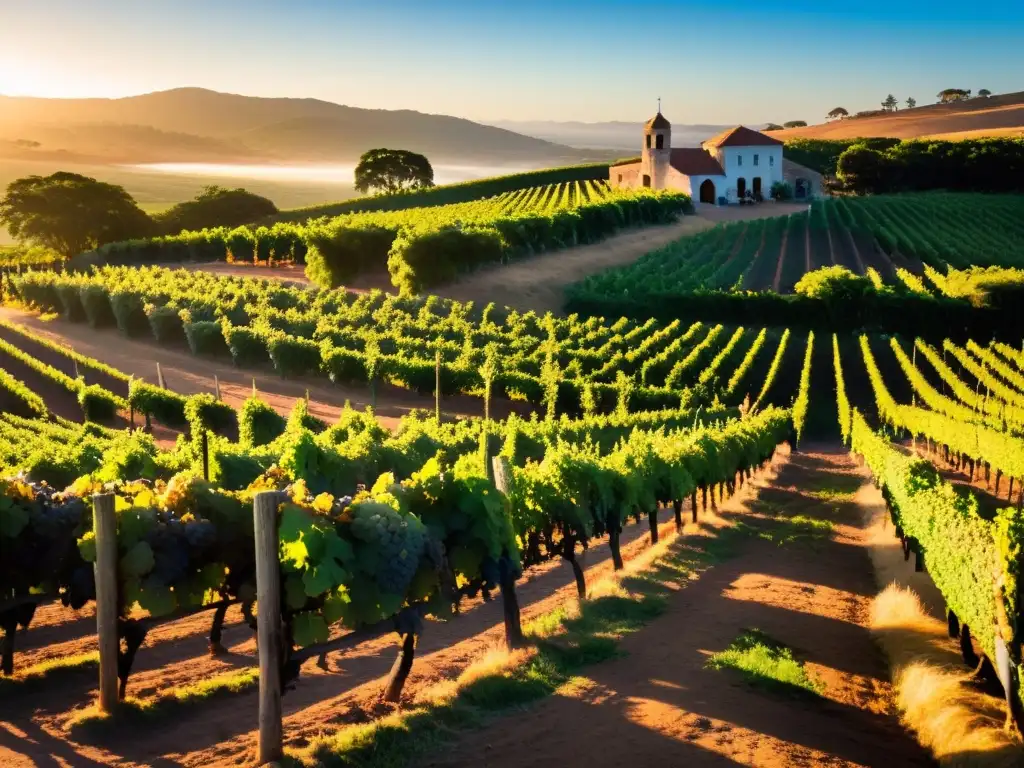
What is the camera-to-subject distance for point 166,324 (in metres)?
43.8

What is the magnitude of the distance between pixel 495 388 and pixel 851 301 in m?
21.1

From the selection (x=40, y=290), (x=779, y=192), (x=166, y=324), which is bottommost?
(x=166, y=324)

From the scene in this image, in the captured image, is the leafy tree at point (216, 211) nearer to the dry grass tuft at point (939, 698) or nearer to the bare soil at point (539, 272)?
the bare soil at point (539, 272)

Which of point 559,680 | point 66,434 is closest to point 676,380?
point 66,434

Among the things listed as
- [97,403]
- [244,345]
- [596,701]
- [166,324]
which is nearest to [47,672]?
[596,701]

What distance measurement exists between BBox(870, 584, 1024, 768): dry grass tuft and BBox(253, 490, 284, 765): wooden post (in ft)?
18.7

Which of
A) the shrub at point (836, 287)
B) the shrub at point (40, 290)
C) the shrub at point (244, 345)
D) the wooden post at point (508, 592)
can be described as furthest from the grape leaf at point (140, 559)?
the shrub at point (40, 290)

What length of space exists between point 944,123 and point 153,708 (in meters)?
145

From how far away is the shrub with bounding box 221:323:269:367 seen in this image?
3941 centimetres

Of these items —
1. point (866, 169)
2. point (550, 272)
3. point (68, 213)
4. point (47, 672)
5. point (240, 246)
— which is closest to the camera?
point (47, 672)

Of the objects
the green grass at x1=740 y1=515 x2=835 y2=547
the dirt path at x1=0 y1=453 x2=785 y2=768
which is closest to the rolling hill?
the green grass at x1=740 y1=515 x2=835 y2=547

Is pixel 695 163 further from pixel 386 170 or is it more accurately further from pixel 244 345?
pixel 244 345

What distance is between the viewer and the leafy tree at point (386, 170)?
99875 mm

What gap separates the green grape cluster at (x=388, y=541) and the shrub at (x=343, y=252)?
46711 mm
